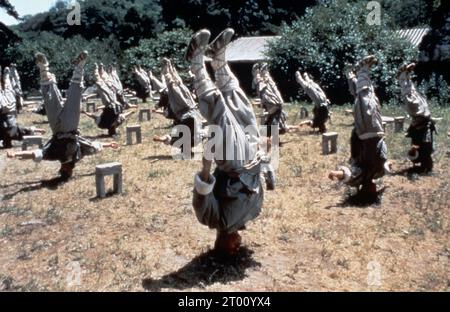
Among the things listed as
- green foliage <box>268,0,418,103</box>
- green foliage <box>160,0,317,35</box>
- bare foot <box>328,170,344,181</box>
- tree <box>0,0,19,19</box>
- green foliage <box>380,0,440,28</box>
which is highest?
green foliage <box>380,0,440,28</box>

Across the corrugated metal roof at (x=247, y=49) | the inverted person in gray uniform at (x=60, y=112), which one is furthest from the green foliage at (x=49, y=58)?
the inverted person in gray uniform at (x=60, y=112)

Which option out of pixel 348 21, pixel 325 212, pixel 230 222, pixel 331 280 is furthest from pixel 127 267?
pixel 348 21

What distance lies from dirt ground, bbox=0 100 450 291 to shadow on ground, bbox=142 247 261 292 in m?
0.01

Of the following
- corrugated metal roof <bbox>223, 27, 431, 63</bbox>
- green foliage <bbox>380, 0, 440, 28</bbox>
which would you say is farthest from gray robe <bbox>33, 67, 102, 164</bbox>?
green foliage <bbox>380, 0, 440, 28</bbox>

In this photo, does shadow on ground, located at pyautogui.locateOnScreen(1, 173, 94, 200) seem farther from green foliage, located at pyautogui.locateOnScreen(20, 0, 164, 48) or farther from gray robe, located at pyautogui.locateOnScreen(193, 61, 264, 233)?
green foliage, located at pyautogui.locateOnScreen(20, 0, 164, 48)

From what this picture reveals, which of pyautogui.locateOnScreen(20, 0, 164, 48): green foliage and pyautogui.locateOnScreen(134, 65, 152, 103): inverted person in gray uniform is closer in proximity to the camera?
pyautogui.locateOnScreen(134, 65, 152, 103): inverted person in gray uniform

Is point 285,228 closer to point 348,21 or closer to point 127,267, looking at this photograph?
point 127,267

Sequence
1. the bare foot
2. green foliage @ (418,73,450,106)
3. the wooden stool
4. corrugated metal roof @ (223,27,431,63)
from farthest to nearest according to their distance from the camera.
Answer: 1. corrugated metal roof @ (223,27,431,63)
2. green foliage @ (418,73,450,106)
3. the wooden stool
4. the bare foot

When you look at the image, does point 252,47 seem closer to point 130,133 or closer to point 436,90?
point 436,90

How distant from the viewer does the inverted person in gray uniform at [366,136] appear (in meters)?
7.29

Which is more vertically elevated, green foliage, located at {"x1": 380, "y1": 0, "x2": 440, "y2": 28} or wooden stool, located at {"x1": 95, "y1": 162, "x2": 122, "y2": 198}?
green foliage, located at {"x1": 380, "y1": 0, "x2": 440, "y2": 28}

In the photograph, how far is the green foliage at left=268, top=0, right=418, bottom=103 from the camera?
2342 cm

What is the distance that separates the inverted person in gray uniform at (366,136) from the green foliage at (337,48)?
52.6ft

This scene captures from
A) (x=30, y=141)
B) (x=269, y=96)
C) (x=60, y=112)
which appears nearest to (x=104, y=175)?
(x=60, y=112)
